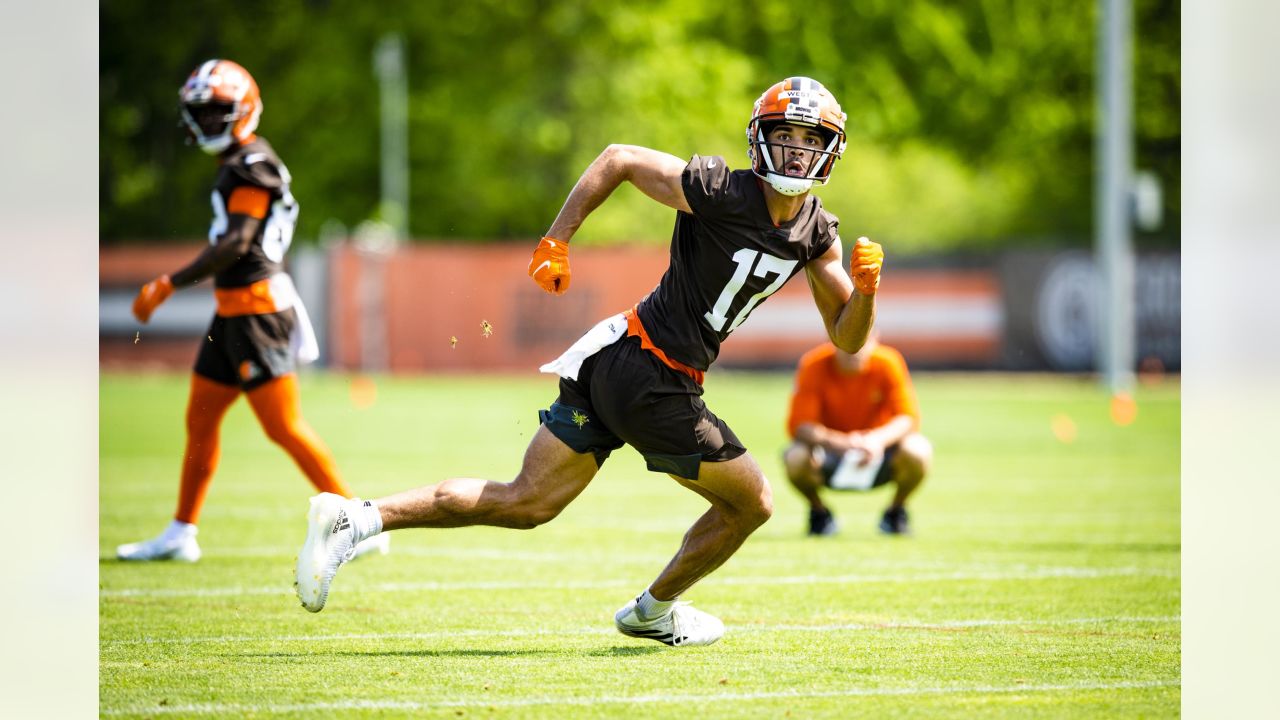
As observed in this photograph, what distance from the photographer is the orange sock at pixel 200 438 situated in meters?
8.31

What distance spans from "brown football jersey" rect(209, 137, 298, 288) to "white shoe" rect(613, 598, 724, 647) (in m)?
3.13

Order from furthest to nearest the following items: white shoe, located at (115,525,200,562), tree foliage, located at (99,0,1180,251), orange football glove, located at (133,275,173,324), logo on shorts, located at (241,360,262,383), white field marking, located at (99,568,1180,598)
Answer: tree foliage, located at (99,0,1180,251) < white shoe, located at (115,525,200,562) < logo on shorts, located at (241,360,262,383) < orange football glove, located at (133,275,173,324) < white field marking, located at (99,568,1180,598)

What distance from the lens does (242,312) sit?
8.27m

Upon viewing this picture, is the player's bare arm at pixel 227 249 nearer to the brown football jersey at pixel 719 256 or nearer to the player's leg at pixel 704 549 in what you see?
the brown football jersey at pixel 719 256

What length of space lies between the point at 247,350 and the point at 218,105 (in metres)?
1.32

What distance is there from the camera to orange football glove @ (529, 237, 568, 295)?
18.2ft

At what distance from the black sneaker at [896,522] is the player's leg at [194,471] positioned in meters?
4.10

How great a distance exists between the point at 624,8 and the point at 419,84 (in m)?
5.63

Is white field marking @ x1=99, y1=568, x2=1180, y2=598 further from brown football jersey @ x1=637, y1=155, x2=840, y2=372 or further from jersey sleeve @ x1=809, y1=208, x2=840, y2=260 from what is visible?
jersey sleeve @ x1=809, y1=208, x2=840, y2=260

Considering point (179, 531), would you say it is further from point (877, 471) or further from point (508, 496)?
point (877, 471)

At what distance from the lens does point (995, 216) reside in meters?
46.1

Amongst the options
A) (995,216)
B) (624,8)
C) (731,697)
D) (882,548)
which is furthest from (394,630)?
(995,216)

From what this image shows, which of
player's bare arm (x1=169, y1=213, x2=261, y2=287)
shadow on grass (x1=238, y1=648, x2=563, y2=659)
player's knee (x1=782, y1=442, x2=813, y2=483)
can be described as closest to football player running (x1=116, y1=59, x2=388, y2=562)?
player's bare arm (x1=169, y1=213, x2=261, y2=287)
